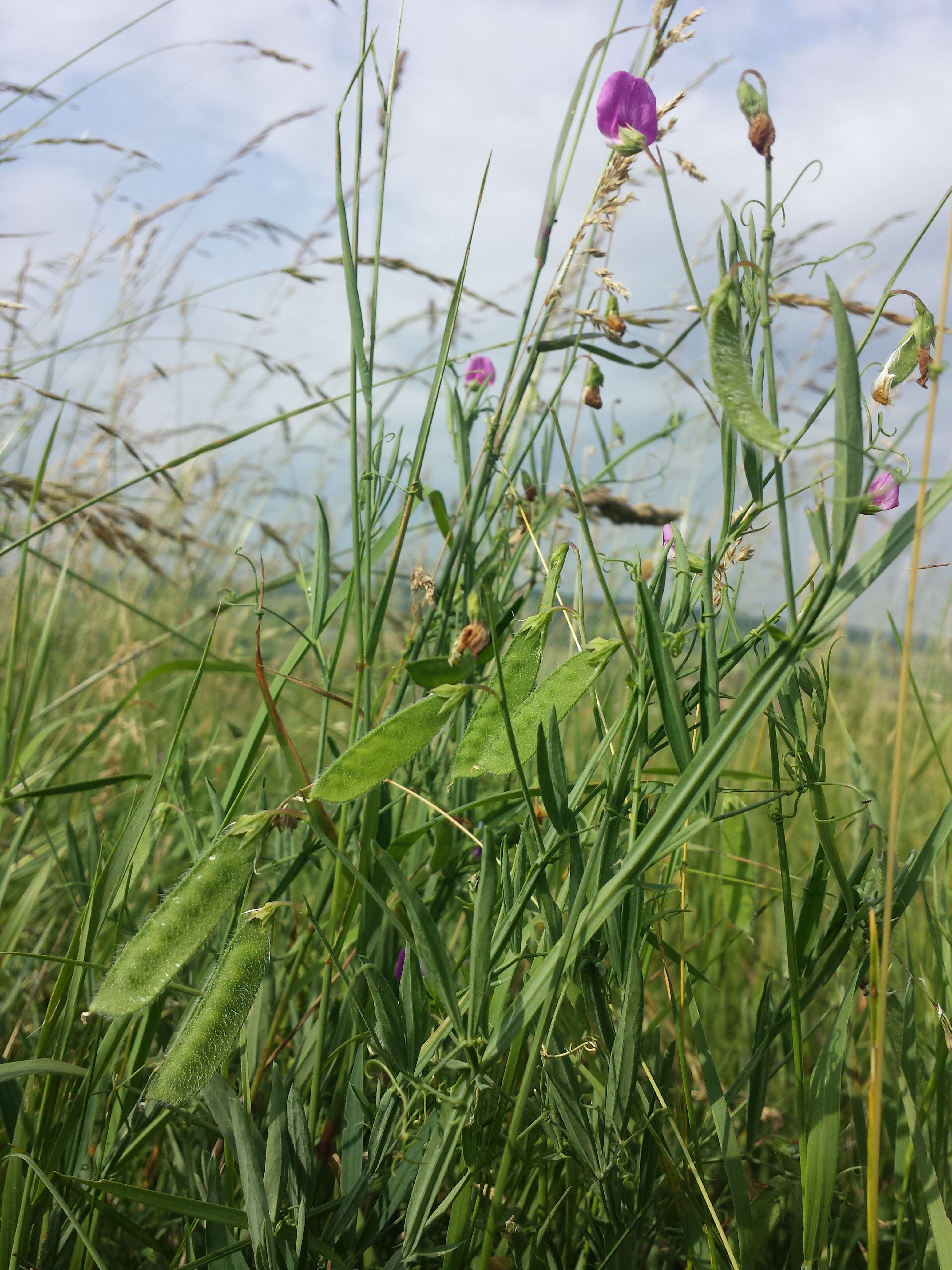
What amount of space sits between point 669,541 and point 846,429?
252mm

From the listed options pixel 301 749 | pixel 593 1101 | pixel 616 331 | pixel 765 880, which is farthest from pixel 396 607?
pixel 593 1101

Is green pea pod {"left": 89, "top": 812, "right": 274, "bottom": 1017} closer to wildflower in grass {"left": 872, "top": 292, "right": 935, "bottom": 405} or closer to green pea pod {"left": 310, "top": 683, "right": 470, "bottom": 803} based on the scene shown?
green pea pod {"left": 310, "top": 683, "right": 470, "bottom": 803}

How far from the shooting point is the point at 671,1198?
678 millimetres

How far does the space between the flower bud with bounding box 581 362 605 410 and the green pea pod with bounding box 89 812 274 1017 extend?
52cm

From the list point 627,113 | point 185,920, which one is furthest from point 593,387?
point 185,920

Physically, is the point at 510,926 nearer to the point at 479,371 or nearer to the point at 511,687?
the point at 511,687

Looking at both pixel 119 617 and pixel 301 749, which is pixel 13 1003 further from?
pixel 119 617

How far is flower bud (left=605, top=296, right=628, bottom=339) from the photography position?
0.75 meters

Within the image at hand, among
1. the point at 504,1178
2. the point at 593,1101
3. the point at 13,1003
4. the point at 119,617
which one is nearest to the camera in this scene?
the point at 504,1178

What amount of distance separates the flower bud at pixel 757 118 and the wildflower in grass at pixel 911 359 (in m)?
0.14

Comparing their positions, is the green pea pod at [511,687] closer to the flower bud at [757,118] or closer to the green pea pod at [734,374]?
the green pea pod at [734,374]

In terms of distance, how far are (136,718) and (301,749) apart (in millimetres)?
729

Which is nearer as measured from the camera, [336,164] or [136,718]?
[336,164]

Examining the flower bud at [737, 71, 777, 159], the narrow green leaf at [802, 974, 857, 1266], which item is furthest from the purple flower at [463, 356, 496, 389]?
the narrow green leaf at [802, 974, 857, 1266]
